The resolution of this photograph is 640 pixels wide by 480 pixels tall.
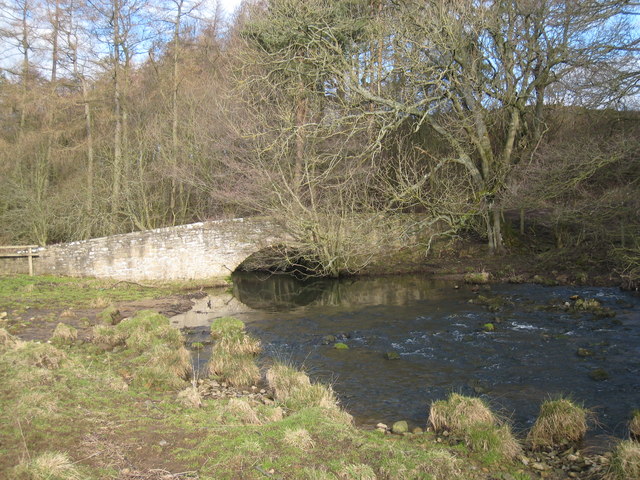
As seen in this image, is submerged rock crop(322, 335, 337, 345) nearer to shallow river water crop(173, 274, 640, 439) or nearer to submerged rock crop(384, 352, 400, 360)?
shallow river water crop(173, 274, 640, 439)

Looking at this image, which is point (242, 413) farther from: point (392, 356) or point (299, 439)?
point (392, 356)

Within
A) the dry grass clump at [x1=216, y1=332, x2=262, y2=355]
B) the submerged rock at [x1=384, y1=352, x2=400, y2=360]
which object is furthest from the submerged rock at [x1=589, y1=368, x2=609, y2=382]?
the dry grass clump at [x1=216, y1=332, x2=262, y2=355]

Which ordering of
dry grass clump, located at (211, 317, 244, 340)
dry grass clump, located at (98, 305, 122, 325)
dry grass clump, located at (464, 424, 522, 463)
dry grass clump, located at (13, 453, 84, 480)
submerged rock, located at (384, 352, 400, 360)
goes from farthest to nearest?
dry grass clump, located at (98, 305, 122, 325) → dry grass clump, located at (211, 317, 244, 340) → submerged rock, located at (384, 352, 400, 360) → dry grass clump, located at (464, 424, 522, 463) → dry grass clump, located at (13, 453, 84, 480)

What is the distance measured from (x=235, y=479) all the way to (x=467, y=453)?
261 centimetres

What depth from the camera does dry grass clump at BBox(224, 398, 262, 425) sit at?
5.98 meters

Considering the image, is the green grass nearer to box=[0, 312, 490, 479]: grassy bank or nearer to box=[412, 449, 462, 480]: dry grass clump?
box=[0, 312, 490, 479]: grassy bank

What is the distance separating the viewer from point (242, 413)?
6.11 metres

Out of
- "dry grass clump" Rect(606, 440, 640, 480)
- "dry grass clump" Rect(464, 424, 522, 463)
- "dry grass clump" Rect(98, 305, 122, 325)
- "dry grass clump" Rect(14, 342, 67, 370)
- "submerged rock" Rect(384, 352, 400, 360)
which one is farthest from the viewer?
"dry grass clump" Rect(98, 305, 122, 325)

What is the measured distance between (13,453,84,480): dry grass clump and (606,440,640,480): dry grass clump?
479 centimetres

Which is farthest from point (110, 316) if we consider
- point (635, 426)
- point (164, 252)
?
point (635, 426)

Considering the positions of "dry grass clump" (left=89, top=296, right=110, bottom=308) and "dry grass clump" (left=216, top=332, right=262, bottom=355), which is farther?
"dry grass clump" (left=89, top=296, right=110, bottom=308)

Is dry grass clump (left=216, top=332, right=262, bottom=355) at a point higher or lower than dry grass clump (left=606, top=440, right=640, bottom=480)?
higher

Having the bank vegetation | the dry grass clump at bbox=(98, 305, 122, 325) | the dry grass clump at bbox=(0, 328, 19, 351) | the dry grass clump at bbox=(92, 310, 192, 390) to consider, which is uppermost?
the bank vegetation

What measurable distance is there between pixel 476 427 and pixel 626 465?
5.06 ft
